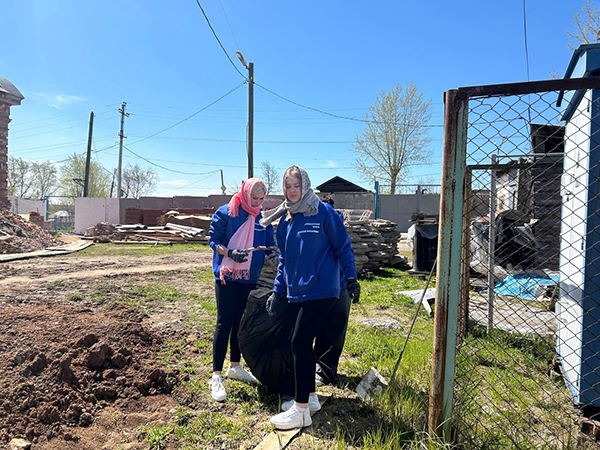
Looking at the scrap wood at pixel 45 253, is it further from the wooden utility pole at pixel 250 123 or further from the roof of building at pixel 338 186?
the roof of building at pixel 338 186

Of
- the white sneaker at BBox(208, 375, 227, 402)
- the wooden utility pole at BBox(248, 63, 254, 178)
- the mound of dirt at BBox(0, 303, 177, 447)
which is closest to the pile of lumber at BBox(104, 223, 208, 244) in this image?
the wooden utility pole at BBox(248, 63, 254, 178)

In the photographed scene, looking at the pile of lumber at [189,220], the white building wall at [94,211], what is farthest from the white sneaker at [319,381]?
the white building wall at [94,211]

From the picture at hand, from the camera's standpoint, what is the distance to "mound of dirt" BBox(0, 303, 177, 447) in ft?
8.41

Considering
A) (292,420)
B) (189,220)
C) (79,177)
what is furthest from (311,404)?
(79,177)

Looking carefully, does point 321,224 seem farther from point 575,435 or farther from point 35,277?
point 35,277

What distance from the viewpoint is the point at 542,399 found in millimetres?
2980

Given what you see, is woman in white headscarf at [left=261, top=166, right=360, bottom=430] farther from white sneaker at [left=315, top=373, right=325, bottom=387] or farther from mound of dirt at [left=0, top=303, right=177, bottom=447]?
mound of dirt at [left=0, top=303, right=177, bottom=447]

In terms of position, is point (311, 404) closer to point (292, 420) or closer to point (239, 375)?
point (292, 420)

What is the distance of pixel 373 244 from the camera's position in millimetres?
9523

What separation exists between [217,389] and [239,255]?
109cm

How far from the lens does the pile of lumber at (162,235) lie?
17641mm

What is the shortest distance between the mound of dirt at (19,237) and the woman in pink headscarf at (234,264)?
1247 centimetres

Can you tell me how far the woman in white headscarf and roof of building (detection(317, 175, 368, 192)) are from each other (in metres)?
24.9

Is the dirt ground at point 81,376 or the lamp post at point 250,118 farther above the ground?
the lamp post at point 250,118
